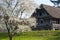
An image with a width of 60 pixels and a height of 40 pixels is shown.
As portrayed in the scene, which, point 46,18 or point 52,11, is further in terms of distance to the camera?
point 52,11

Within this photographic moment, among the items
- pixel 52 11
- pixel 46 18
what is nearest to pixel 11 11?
pixel 46 18

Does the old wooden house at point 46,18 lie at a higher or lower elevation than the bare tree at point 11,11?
lower

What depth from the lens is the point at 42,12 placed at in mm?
58594

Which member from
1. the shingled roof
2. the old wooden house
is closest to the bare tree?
the old wooden house

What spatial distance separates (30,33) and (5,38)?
213 inches

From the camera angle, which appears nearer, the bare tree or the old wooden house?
the bare tree

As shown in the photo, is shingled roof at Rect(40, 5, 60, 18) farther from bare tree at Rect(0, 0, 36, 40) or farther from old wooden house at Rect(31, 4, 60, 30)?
bare tree at Rect(0, 0, 36, 40)

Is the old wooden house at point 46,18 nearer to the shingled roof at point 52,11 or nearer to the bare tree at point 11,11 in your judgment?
the shingled roof at point 52,11

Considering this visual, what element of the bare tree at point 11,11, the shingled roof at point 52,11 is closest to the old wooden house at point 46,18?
the shingled roof at point 52,11

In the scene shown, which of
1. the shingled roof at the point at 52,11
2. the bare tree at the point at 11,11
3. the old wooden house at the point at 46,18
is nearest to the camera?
the bare tree at the point at 11,11

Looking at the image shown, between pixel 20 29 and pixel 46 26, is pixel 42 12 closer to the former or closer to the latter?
pixel 46 26

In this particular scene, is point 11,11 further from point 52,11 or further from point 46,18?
point 52,11

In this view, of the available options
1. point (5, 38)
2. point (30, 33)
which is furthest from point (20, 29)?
point (30, 33)

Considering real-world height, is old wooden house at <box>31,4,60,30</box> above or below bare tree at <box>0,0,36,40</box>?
below
